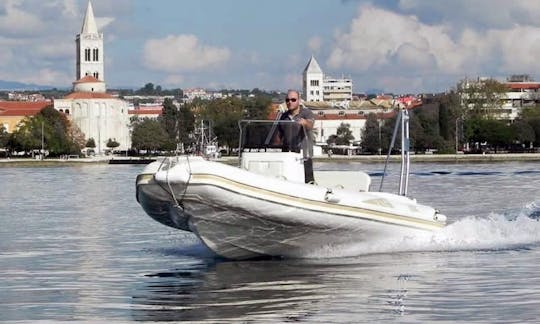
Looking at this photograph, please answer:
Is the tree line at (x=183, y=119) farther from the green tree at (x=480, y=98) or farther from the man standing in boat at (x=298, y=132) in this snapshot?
the man standing in boat at (x=298, y=132)

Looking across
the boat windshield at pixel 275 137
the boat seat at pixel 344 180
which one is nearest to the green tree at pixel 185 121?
the boat seat at pixel 344 180

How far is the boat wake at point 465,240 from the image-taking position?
Answer: 74.8 feet

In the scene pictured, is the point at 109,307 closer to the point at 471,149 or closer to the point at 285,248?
the point at 285,248

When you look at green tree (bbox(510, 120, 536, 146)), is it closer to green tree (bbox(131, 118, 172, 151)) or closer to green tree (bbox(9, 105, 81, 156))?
green tree (bbox(131, 118, 172, 151))

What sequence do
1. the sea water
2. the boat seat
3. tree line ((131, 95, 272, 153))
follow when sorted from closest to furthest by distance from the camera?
the sea water
the boat seat
tree line ((131, 95, 272, 153))

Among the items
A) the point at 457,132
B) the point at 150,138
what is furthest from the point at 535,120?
the point at 150,138

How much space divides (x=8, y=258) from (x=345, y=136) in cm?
17451

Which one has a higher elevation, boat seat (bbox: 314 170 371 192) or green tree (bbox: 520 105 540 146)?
green tree (bbox: 520 105 540 146)

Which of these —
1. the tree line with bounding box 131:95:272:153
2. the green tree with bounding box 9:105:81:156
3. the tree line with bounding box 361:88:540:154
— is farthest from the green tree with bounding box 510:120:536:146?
the green tree with bounding box 9:105:81:156

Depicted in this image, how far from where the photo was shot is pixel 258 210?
20766 millimetres

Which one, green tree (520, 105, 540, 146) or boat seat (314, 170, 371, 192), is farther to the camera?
green tree (520, 105, 540, 146)

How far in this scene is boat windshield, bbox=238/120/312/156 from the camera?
22234 millimetres

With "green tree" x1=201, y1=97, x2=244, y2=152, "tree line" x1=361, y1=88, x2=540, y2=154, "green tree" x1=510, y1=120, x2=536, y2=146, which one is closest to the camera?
"green tree" x1=201, y1=97, x2=244, y2=152

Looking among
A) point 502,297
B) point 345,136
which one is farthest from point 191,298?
point 345,136
